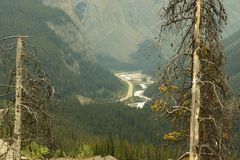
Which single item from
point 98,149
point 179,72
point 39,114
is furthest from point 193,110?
point 98,149

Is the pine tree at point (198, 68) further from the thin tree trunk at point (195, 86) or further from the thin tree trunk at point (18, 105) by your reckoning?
the thin tree trunk at point (18, 105)

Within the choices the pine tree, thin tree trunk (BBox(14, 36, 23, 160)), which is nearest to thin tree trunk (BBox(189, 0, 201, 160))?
the pine tree

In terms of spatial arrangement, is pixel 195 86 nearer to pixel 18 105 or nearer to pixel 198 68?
pixel 198 68

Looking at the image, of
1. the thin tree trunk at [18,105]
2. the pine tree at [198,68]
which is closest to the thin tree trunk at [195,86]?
the pine tree at [198,68]

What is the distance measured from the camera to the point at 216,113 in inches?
853

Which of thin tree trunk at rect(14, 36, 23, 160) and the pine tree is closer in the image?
the pine tree

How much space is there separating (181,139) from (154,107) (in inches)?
75.0

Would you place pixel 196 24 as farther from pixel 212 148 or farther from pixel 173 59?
pixel 212 148

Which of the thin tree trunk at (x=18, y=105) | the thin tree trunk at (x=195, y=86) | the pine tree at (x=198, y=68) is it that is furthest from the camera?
the thin tree trunk at (x=18, y=105)

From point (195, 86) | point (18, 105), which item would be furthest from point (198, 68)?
point (18, 105)

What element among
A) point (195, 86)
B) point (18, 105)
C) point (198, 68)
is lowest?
point (18, 105)

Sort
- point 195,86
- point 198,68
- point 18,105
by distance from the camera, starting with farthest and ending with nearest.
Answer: point 18,105, point 195,86, point 198,68

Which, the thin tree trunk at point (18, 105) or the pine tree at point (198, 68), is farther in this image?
the thin tree trunk at point (18, 105)

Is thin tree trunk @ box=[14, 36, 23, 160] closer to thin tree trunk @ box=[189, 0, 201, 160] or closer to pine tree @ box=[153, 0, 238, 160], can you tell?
pine tree @ box=[153, 0, 238, 160]
